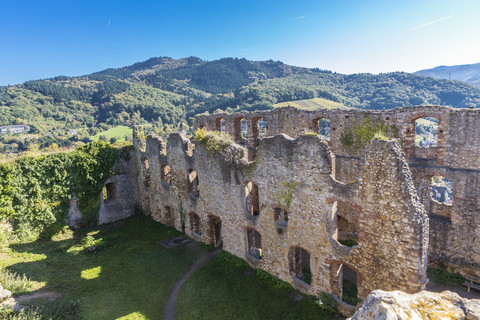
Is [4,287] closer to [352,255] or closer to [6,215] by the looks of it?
[6,215]

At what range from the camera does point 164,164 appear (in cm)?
2053

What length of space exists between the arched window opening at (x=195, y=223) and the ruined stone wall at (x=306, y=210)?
0.22ft

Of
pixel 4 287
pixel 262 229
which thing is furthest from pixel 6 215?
pixel 262 229

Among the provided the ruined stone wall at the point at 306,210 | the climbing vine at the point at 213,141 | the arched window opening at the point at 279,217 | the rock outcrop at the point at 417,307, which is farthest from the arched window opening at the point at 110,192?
the rock outcrop at the point at 417,307

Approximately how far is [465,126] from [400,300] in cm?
1205

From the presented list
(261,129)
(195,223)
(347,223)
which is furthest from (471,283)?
(261,129)

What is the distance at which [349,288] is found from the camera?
515 inches

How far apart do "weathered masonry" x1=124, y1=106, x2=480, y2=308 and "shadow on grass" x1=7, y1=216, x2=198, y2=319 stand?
2561 mm

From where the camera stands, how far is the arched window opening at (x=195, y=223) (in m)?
18.9

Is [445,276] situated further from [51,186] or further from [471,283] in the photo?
[51,186]

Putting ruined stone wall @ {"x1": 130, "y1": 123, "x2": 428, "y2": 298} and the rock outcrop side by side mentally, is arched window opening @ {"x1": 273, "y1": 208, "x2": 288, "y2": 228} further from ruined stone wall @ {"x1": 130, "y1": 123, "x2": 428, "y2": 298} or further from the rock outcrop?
the rock outcrop

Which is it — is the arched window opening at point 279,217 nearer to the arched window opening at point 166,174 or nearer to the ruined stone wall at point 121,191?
the arched window opening at point 166,174

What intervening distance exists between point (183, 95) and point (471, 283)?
351 ft

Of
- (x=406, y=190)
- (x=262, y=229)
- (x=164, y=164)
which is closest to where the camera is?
(x=406, y=190)
